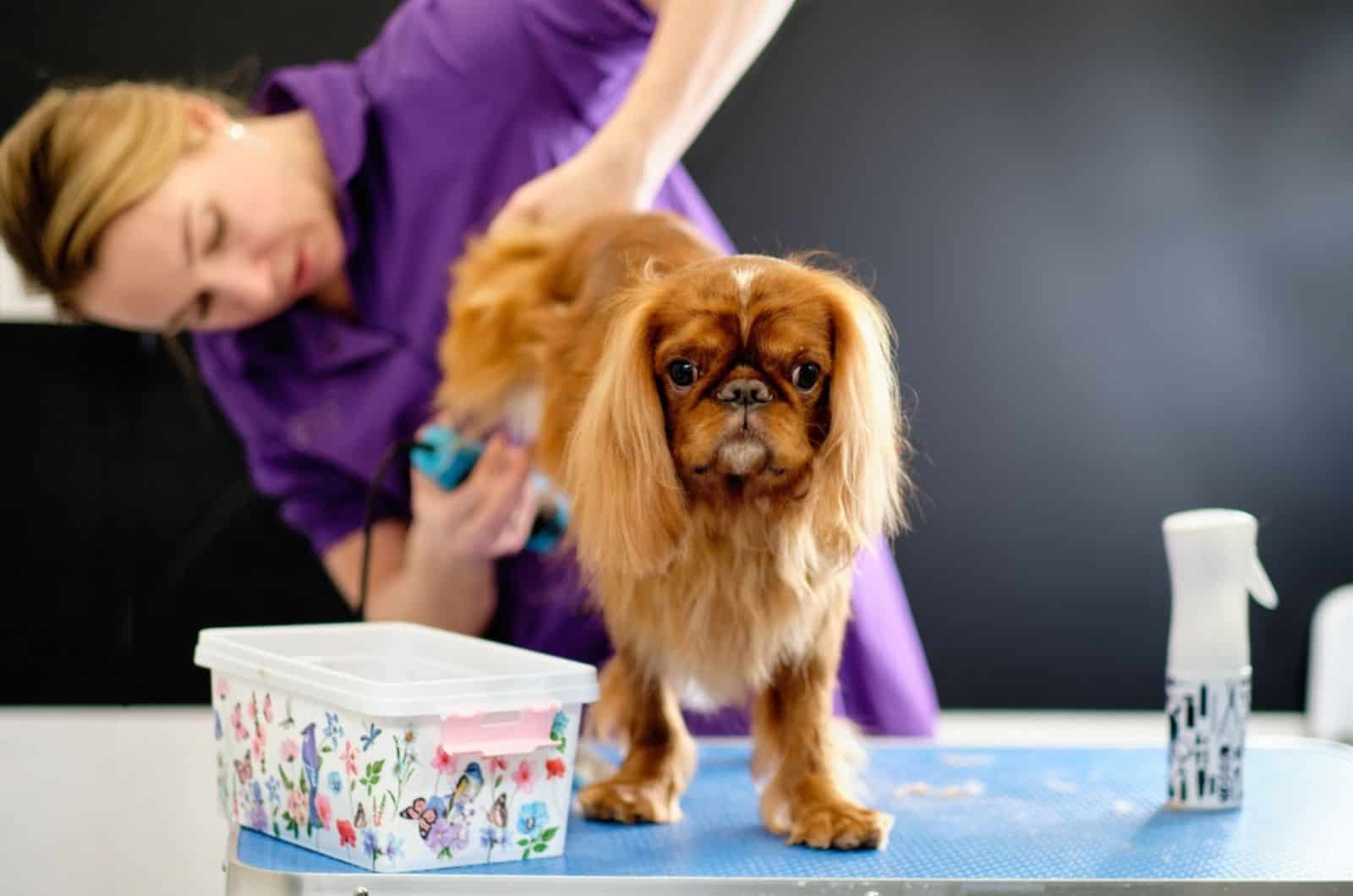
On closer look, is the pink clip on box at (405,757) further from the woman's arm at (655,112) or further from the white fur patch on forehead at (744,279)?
the woman's arm at (655,112)

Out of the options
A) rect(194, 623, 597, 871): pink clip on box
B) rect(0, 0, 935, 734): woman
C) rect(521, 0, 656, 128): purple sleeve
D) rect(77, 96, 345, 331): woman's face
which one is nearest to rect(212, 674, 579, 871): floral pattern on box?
rect(194, 623, 597, 871): pink clip on box

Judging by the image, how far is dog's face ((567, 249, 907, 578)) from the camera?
1170 mm

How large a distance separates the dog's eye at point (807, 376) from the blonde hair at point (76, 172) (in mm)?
998

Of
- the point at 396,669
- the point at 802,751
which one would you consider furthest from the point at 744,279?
the point at 396,669

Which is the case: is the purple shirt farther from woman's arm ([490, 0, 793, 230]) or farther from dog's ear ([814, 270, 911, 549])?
dog's ear ([814, 270, 911, 549])

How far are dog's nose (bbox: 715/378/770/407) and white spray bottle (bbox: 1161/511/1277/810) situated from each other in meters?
0.51

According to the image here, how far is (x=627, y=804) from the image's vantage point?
1355 millimetres

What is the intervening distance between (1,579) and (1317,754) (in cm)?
177

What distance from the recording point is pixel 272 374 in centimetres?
210

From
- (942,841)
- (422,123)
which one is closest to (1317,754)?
(942,841)

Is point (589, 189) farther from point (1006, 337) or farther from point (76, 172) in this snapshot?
point (1006, 337)

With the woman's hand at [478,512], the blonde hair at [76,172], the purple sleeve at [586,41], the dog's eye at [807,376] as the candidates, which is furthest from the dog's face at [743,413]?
the blonde hair at [76,172]

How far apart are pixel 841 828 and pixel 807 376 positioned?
383 millimetres

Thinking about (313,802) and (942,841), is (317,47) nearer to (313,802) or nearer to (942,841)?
(313,802)
